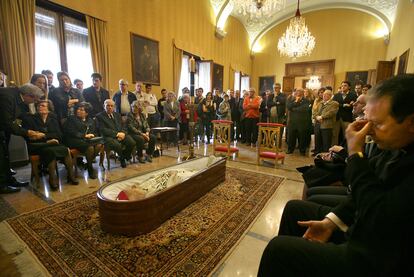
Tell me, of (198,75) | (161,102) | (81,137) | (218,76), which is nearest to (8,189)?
(81,137)

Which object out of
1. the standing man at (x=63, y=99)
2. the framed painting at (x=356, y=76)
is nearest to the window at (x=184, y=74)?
the standing man at (x=63, y=99)

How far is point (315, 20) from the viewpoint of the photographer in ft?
35.9

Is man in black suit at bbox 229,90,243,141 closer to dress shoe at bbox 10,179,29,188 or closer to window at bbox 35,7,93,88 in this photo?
window at bbox 35,7,93,88

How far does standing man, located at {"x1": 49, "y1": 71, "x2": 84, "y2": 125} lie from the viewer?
3855 mm

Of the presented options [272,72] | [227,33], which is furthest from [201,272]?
[272,72]

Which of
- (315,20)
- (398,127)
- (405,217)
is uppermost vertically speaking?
(315,20)

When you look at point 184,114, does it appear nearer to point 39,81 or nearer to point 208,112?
point 208,112

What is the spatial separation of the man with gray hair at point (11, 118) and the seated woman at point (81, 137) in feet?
1.51

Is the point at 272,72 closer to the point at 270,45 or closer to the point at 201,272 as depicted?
the point at 270,45

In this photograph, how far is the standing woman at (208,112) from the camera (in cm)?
687

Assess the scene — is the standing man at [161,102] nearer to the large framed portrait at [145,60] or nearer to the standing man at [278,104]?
the large framed portrait at [145,60]

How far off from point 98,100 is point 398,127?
474cm

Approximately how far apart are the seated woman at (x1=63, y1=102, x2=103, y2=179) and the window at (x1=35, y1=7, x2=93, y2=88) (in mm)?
1507

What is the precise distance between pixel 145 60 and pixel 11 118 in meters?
3.89
